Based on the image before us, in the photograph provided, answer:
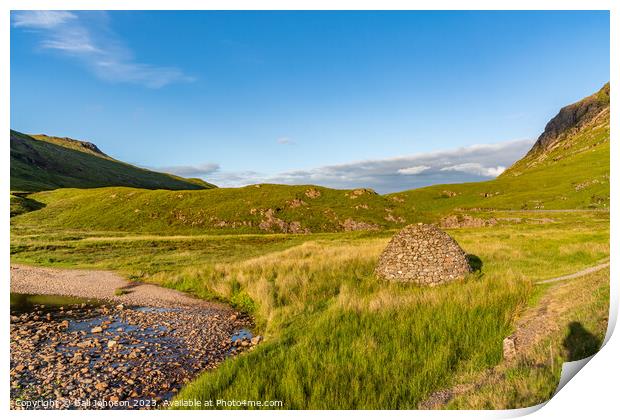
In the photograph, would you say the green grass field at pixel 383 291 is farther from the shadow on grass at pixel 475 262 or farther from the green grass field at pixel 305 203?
the shadow on grass at pixel 475 262

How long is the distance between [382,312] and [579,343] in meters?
4.55

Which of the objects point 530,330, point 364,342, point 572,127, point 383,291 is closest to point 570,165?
point 572,127

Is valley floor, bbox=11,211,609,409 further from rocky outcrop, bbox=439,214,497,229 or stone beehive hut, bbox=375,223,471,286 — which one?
rocky outcrop, bbox=439,214,497,229

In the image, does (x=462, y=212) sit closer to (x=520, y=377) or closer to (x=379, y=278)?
(x=379, y=278)

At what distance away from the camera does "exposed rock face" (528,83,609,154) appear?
859 centimetres

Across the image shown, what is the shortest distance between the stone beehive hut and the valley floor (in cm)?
71

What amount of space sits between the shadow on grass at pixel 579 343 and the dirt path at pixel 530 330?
11.8 inches

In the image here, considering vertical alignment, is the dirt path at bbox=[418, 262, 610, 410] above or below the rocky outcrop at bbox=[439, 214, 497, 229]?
below

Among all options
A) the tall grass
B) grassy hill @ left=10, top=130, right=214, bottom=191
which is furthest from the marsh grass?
grassy hill @ left=10, top=130, right=214, bottom=191

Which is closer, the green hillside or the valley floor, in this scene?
the valley floor

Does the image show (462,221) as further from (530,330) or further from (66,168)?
(66,168)

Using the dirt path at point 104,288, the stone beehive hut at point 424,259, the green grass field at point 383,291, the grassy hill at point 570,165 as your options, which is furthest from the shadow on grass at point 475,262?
the dirt path at point 104,288

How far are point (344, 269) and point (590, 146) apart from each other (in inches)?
414

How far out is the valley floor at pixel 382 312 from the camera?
239 inches
